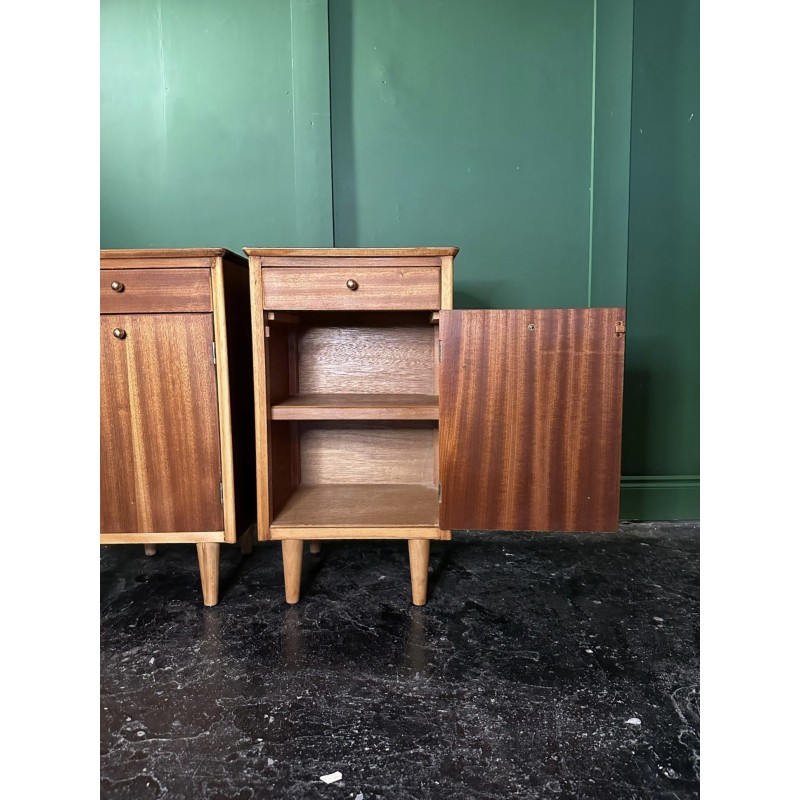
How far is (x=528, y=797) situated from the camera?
845 millimetres

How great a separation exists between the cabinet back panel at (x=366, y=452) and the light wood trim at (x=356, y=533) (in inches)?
15.8

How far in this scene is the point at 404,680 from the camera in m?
1.13

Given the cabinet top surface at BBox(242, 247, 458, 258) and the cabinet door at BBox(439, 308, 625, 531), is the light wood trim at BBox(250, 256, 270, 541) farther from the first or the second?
the cabinet door at BBox(439, 308, 625, 531)

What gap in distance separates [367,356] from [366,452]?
33cm

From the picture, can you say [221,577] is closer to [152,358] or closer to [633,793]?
[152,358]

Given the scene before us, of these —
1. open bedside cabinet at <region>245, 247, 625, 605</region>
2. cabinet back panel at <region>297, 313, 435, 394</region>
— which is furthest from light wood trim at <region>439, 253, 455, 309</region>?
cabinet back panel at <region>297, 313, 435, 394</region>

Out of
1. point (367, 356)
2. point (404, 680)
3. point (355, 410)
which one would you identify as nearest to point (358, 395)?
point (367, 356)

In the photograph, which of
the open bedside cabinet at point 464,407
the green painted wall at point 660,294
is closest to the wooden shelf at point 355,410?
the open bedside cabinet at point 464,407

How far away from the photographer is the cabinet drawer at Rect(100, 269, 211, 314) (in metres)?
1.31

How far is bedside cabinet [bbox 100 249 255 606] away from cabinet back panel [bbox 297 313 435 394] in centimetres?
40

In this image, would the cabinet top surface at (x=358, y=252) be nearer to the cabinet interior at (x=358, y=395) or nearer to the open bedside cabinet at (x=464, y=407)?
the open bedside cabinet at (x=464, y=407)

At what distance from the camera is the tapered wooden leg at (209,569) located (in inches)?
56.4

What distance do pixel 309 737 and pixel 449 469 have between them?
2.11 feet

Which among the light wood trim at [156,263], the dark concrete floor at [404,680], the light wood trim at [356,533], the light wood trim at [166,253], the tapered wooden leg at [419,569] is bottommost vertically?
the dark concrete floor at [404,680]
